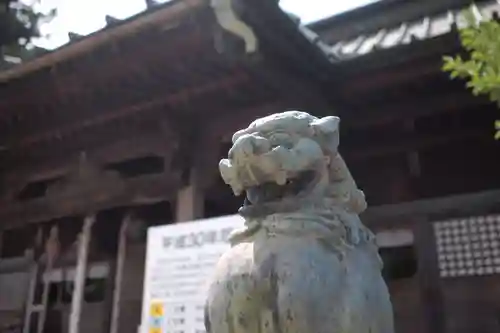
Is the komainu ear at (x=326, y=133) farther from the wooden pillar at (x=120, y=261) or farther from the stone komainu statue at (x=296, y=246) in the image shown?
the wooden pillar at (x=120, y=261)

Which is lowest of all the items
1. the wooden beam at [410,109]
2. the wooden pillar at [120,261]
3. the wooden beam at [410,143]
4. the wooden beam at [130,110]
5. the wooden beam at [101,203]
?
the wooden pillar at [120,261]

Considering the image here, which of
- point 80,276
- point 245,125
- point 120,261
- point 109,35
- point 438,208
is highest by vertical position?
point 109,35

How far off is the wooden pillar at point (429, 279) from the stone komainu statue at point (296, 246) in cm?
294

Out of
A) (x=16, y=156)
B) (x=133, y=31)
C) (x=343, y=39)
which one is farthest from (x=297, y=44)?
(x=16, y=156)

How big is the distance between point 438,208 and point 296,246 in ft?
10.9

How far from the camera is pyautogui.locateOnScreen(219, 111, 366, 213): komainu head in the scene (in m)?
2.08

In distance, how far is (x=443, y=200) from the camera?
501 centimetres

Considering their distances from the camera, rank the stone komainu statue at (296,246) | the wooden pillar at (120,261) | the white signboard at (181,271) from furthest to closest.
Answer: the wooden pillar at (120,261)
the white signboard at (181,271)
the stone komainu statue at (296,246)

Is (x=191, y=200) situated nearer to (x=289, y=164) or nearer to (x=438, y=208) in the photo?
(x=438, y=208)

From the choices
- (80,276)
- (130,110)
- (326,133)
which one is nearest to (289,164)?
(326,133)

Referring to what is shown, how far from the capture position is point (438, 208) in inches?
197

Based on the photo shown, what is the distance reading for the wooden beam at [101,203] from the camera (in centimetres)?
583

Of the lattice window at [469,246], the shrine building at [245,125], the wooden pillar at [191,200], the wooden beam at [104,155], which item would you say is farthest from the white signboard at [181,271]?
the lattice window at [469,246]

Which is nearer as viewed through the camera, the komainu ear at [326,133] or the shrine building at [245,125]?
the komainu ear at [326,133]
